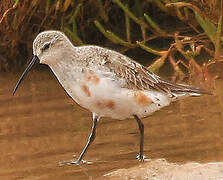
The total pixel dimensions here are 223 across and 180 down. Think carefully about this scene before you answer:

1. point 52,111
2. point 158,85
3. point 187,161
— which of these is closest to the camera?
point 187,161

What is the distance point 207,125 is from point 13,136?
70.1 inches

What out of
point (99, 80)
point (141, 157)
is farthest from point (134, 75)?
point (141, 157)

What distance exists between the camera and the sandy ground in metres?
5.54

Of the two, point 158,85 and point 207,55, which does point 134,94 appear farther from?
point 207,55

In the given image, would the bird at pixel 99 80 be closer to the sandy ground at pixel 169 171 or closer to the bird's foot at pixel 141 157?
the bird's foot at pixel 141 157

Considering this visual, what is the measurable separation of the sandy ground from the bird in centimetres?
40

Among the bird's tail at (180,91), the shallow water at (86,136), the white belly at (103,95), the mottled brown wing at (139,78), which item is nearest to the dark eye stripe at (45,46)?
the white belly at (103,95)

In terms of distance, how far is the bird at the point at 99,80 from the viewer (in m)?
6.10

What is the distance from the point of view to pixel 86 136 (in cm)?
723

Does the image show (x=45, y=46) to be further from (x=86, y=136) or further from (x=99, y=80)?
(x=86, y=136)

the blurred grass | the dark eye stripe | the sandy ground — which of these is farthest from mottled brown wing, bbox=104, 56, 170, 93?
the blurred grass

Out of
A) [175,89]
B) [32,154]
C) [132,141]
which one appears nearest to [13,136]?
[32,154]

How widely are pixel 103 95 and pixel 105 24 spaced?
421 cm

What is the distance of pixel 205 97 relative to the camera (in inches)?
319
